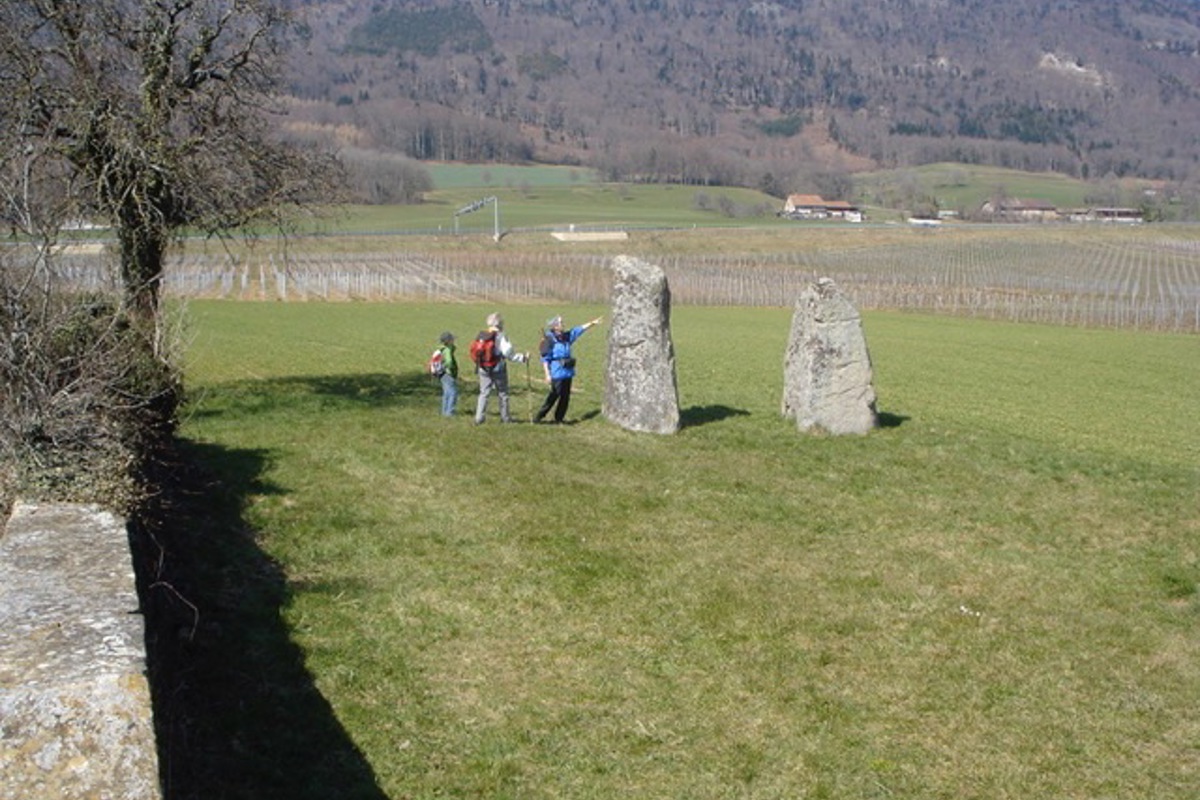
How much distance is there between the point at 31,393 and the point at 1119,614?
975cm

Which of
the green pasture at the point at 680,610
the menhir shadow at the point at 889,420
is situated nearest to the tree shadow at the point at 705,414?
the green pasture at the point at 680,610

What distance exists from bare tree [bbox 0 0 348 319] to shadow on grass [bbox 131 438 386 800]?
6676 mm

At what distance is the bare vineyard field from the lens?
63.5 m

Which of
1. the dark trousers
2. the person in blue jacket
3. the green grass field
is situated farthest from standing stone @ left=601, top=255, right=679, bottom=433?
the green grass field

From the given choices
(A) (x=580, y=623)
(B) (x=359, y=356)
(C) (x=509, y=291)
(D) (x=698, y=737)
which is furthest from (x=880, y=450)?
(C) (x=509, y=291)

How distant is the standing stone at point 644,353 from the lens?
17891 millimetres

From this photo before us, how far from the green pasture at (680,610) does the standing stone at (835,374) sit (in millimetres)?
595

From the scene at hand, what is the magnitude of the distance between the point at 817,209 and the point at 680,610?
148 meters

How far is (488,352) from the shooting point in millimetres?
17656

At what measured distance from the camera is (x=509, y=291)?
71562 mm

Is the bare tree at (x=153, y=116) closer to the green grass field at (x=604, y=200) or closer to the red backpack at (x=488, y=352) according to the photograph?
the red backpack at (x=488, y=352)

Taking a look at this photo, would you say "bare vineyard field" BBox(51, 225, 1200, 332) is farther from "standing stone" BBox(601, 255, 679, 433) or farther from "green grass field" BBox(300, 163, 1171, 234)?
"standing stone" BBox(601, 255, 679, 433)

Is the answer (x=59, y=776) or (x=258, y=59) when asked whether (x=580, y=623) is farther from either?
(x=258, y=59)

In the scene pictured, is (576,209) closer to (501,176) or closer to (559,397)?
(501,176)
